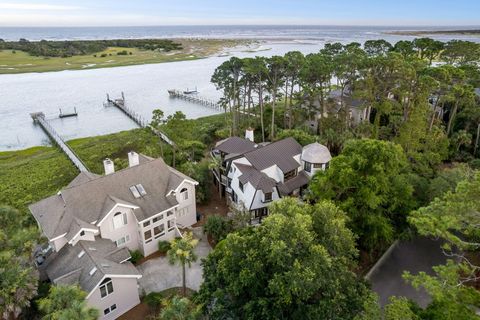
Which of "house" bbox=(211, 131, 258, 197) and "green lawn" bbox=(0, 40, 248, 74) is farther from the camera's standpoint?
"green lawn" bbox=(0, 40, 248, 74)

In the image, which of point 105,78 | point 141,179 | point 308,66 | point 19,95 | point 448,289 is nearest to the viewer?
point 448,289

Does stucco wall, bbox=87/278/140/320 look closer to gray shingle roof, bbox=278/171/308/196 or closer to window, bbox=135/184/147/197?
window, bbox=135/184/147/197

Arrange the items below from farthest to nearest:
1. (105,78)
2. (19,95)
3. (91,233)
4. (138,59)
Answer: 1. (138,59)
2. (105,78)
3. (19,95)
4. (91,233)

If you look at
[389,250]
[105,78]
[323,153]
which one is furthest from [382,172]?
[105,78]

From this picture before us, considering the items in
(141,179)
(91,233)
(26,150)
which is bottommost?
(26,150)

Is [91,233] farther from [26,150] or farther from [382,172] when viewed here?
[26,150]

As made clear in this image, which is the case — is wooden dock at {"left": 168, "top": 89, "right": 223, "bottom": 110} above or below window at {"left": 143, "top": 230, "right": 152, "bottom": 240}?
above

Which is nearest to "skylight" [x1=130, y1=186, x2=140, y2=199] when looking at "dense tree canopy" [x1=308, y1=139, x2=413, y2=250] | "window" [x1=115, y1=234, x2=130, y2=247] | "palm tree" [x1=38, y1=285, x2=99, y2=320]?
"window" [x1=115, y1=234, x2=130, y2=247]

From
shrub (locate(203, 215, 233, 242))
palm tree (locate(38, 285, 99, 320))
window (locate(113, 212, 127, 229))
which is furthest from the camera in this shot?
shrub (locate(203, 215, 233, 242))
